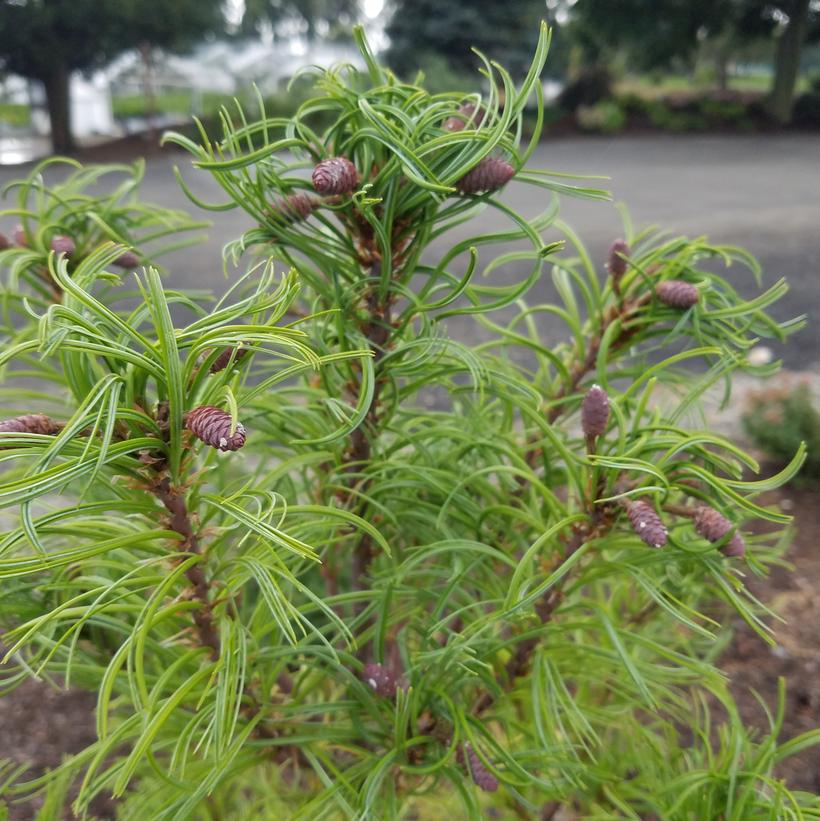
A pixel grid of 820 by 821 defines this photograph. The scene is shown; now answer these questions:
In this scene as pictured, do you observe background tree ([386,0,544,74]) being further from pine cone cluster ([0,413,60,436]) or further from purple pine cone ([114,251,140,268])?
pine cone cluster ([0,413,60,436])

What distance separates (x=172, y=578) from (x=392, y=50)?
10387 millimetres

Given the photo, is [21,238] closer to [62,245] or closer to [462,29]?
[62,245]

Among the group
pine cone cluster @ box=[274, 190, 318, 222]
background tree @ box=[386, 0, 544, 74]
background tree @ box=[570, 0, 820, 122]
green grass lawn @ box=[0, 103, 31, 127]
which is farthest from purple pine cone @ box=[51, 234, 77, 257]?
green grass lawn @ box=[0, 103, 31, 127]

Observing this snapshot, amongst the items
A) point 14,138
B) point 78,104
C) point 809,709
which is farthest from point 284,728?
point 78,104

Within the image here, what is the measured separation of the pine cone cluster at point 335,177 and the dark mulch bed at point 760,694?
0.86 m

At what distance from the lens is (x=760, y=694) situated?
1.18 meters

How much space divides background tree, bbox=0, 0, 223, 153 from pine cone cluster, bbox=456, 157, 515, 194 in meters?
8.42

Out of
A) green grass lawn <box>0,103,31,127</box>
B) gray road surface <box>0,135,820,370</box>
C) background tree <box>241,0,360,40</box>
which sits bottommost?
gray road surface <box>0,135,820,370</box>

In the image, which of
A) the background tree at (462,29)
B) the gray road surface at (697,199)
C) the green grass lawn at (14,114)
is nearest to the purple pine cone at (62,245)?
the gray road surface at (697,199)

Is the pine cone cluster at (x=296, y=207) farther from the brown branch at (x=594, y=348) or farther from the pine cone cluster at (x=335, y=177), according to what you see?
the brown branch at (x=594, y=348)

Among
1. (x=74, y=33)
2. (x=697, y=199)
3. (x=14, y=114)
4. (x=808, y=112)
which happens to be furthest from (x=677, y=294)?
(x=14, y=114)

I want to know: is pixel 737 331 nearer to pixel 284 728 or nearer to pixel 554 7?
pixel 284 728

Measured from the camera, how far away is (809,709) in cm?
113

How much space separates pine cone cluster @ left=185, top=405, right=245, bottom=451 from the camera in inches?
11.4
